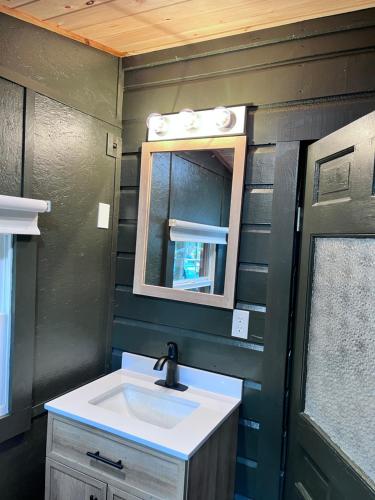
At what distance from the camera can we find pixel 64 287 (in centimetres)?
169

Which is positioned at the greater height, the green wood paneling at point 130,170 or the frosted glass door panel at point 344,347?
the green wood paneling at point 130,170

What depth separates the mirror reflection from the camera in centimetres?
167

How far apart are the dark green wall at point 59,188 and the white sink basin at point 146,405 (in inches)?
8.8

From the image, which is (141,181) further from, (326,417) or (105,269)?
(326,417)

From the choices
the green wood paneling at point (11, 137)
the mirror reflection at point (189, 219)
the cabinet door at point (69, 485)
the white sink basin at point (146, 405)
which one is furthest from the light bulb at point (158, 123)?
the cabinet door at point (69, 485)

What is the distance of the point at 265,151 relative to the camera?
5.23ft

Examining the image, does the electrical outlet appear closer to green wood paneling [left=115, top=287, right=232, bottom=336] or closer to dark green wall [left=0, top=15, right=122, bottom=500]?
green wood paneling [left=115, top=287, right=232, bottom=336]

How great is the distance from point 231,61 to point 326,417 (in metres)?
1.52

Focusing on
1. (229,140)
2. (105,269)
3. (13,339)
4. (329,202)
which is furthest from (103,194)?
(329,202)

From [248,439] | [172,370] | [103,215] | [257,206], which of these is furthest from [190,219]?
[248,439]

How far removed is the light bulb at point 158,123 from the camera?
70.1 inches

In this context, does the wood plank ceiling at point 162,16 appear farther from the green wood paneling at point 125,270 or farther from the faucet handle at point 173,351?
the faucet handle at point 173,351

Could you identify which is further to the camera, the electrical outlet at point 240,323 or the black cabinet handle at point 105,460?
the electrical outlet at point 240,323

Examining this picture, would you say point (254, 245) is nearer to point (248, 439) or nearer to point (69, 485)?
point (248, 439)
